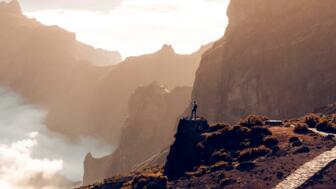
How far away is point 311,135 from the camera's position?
67875 mm

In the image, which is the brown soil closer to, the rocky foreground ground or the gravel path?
the rocky foreground ground

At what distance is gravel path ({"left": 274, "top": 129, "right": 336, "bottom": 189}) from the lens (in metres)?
53.1

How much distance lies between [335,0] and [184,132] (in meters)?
111

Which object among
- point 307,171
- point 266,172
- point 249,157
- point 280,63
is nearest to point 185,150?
point 249,157

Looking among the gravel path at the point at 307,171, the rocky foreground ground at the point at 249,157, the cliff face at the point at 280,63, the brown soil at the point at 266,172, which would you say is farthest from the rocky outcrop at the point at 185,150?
the cliff face at the point at 280,63

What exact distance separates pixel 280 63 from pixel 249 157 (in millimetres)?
116186

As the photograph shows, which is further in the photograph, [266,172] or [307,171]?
[266,172]

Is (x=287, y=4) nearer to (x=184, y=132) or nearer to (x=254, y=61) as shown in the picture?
(x=254, y=61)

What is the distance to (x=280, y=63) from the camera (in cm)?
17650

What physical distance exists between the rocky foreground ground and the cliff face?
8412cm

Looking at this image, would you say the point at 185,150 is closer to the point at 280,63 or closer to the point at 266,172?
the point at 266,172

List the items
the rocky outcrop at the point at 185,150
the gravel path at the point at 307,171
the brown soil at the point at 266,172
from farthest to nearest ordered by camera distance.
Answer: the rocky outcrop at the point at 185,150 < the brown soil at the point at 266,172 < the gravel path at the point at 307,171

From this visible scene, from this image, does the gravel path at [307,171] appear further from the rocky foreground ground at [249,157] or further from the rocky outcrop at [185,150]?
the rocky outcrop at [185,150]

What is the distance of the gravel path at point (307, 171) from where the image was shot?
5312cm
